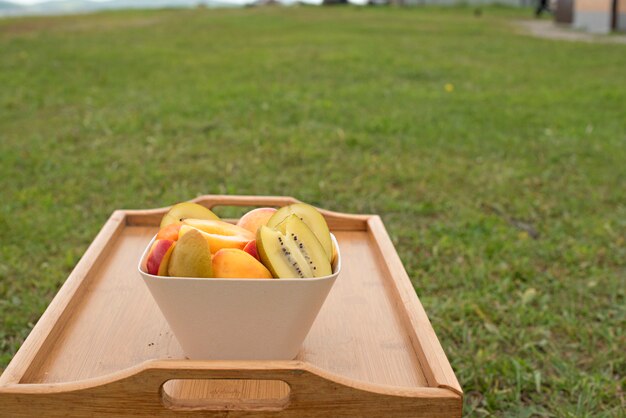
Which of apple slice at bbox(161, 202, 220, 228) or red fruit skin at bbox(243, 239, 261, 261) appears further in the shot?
apple slice at bbox(161, 202, 220, 228)

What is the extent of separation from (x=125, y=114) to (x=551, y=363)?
3.85 meters

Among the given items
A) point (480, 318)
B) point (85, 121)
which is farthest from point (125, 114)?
point (480, 318)

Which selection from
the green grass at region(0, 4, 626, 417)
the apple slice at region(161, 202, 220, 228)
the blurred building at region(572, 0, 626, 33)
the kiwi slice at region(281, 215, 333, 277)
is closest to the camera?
the kiwi slice at region(281, 215, 333, 277)

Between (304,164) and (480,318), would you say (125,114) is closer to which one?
(304,164)

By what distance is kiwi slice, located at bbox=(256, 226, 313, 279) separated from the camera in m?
1.06

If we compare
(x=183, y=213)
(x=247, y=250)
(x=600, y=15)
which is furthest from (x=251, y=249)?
(x=600, y=15)

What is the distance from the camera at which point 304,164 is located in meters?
4.05

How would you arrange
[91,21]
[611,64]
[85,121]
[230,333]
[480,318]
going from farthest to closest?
1. [91,21]
2. [611,64]
3. [85,121]
4. [480,318]
5. [230,333]

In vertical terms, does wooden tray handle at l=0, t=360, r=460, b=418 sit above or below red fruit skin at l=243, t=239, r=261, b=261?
below

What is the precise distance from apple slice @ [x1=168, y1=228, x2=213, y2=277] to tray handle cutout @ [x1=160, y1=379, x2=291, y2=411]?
0.54 feet

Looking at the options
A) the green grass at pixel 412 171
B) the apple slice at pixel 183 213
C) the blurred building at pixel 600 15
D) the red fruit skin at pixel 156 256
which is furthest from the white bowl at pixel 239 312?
the blurred building at pixel 600 15

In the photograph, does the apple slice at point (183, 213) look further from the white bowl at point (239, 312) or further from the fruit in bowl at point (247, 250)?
the white bowl at point (239, 312)

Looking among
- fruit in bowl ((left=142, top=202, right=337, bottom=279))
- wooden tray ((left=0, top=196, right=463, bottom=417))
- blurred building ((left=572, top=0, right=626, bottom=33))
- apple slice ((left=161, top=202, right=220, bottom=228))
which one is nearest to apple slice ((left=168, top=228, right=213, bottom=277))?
fruit in bowl ((left=142, top=202, right=337, bottom=279))

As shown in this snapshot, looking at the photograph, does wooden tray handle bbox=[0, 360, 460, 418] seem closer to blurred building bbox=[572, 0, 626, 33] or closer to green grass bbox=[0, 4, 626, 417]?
green grass bbox=[0, 4, 626, 417]
